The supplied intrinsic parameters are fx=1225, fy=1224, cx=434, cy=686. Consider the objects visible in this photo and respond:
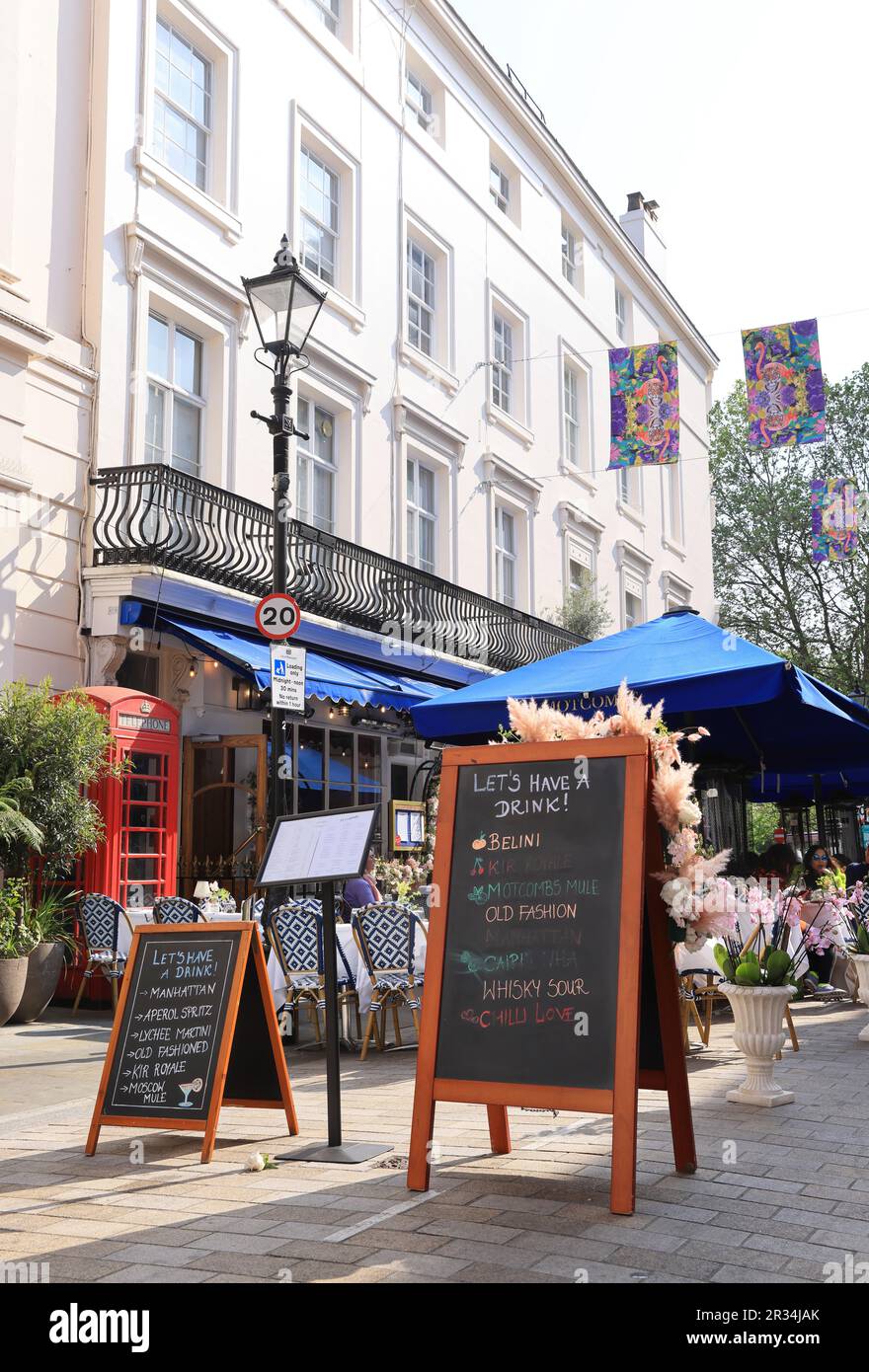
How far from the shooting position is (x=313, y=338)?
16703 millimetres

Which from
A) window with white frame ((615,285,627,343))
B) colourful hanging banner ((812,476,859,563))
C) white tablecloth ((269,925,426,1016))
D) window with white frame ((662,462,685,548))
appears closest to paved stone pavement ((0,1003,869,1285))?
white tablecloth ((269,925,426,1016))

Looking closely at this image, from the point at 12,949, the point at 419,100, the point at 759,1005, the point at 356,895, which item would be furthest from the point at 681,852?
the point at 419,100

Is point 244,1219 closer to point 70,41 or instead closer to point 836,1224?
point 836,1224

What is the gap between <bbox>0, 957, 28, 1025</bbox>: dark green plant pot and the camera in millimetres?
10039

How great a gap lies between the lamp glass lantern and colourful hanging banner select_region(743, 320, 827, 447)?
8.31 metres

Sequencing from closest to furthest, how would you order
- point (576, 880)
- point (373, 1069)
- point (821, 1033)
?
point (576, 880) → point (373, 1069) → point (821, 1033)

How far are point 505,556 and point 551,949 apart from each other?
59.7 ft

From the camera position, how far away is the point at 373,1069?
8086mm

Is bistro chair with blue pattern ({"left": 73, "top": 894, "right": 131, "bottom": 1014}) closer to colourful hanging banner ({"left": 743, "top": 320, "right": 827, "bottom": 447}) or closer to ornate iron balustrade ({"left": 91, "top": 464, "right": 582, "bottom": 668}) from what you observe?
ornate iron balustrade ({"left": 91, "top": 464, "right": 582, "bottom": 668})

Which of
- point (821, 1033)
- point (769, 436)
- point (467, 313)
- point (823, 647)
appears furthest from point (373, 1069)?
point (823, 647)

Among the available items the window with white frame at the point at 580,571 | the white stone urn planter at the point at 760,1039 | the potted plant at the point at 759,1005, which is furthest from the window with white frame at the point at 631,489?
the white stone urn planter at the point at 760,1039

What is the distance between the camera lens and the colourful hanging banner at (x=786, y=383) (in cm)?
1598

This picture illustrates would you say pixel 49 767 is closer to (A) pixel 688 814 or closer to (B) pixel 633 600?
(A) pixel 688 814

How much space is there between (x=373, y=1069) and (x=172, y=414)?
8.95 metres
